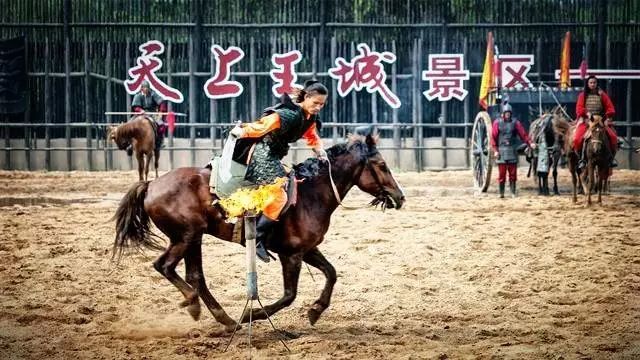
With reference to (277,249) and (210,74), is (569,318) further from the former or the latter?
(210,74)

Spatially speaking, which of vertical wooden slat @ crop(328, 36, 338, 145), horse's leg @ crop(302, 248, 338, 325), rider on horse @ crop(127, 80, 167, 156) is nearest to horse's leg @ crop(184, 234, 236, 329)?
horse's leg @ crop(302, 248, 338, 325)

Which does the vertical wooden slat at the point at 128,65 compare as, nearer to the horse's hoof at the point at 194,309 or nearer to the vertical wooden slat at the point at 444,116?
the vertical wooden slat at the point at 444,116

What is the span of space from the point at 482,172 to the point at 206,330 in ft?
37.2

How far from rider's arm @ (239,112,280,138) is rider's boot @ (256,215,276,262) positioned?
2.13ft

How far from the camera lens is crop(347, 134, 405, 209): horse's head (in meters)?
7.68

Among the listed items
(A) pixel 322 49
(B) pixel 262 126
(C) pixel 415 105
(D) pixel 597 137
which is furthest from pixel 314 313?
(C) pixel 415 105

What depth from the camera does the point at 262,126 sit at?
7.20 m

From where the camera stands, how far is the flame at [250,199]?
7207 millimetres

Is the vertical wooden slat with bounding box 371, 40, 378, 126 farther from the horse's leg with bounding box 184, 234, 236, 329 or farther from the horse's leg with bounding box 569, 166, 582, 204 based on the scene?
the horse's leg with bounding box 184, 234, 236, 329

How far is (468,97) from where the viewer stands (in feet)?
76.0

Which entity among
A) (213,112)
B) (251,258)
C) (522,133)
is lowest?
(251,258)

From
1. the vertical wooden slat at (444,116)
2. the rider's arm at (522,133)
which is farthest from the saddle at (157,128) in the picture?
the rider's arm at (522,133)

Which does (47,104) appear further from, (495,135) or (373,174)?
(373,174)

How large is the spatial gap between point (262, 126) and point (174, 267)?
1.33m
